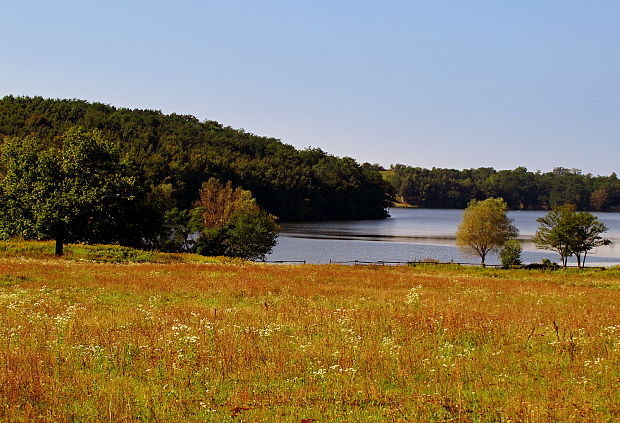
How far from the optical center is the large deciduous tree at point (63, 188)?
53.1 meters

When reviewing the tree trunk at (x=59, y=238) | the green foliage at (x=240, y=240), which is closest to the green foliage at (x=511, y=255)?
the green foliage at (x=240, y=240)

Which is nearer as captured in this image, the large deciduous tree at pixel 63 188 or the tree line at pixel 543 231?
the large deciduous tree at pixel 63 188

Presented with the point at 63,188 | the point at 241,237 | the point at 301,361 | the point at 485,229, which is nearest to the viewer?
the point at 301,361

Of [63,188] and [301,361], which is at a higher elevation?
[63,188]

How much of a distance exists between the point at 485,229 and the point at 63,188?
68883 millimetres

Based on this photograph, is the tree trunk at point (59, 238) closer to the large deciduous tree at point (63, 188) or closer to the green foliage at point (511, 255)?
the large deciduous tree at point (63, 188)

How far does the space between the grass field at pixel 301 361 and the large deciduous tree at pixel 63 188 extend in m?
33.5

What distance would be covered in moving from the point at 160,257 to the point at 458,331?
4377 cm

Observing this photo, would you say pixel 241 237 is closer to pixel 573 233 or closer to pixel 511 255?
pixel 511 255

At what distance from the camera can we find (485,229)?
98.1 m

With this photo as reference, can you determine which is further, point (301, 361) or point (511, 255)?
point (511, 255)

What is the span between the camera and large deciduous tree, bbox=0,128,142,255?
53.1 m

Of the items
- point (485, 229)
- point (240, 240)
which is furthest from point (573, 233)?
point (240, 240)

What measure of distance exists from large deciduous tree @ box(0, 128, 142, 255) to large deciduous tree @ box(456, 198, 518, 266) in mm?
60015
